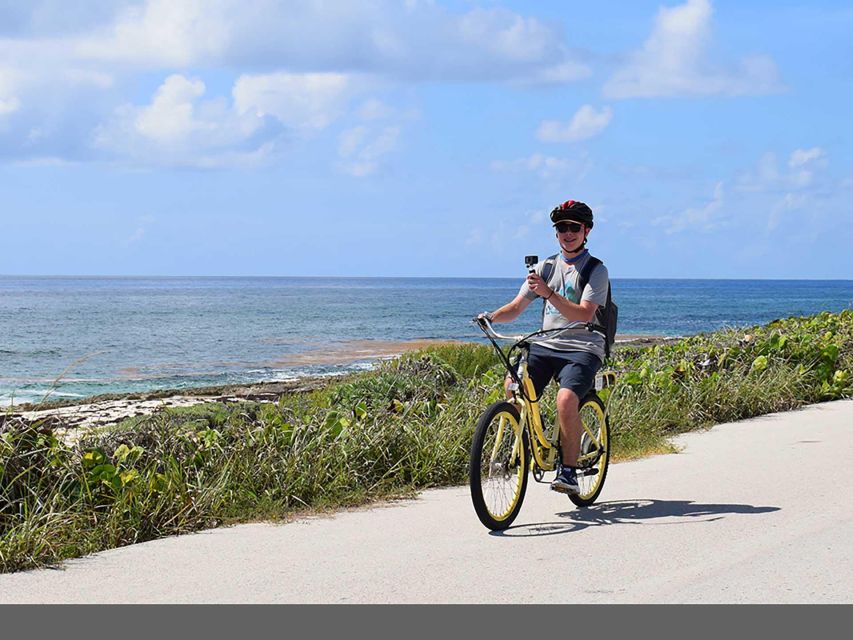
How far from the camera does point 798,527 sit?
6691 mm

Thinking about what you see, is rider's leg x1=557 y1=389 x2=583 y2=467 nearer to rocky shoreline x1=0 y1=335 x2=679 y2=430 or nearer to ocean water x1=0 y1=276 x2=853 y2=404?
ocean water x1=0 y1=276 x2=853 y2=404

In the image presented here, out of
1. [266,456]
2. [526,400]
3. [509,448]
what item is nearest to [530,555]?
[509,448]

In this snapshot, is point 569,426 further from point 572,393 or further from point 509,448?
point 509,448

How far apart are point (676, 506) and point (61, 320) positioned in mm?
64957

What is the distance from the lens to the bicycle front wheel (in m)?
6.46

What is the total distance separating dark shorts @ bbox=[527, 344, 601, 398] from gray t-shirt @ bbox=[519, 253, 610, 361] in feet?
0.15

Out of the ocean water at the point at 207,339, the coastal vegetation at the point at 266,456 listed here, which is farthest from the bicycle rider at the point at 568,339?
the ocean water at the point at 207,339

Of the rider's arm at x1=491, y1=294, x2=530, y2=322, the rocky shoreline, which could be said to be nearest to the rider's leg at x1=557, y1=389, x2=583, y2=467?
the rider's arm at x1=491, y1=294, x2=530, y2=322

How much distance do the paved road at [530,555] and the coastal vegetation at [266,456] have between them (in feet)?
0.93

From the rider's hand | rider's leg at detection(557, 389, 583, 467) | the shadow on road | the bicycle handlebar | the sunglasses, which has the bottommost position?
the shadow on road

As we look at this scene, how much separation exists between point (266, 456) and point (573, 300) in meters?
2.47

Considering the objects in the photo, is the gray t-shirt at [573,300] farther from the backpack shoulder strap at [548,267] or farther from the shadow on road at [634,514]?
the shadow on road at [634,514]

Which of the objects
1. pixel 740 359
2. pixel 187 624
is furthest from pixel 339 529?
pixel 740 359

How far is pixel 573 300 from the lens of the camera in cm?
691
